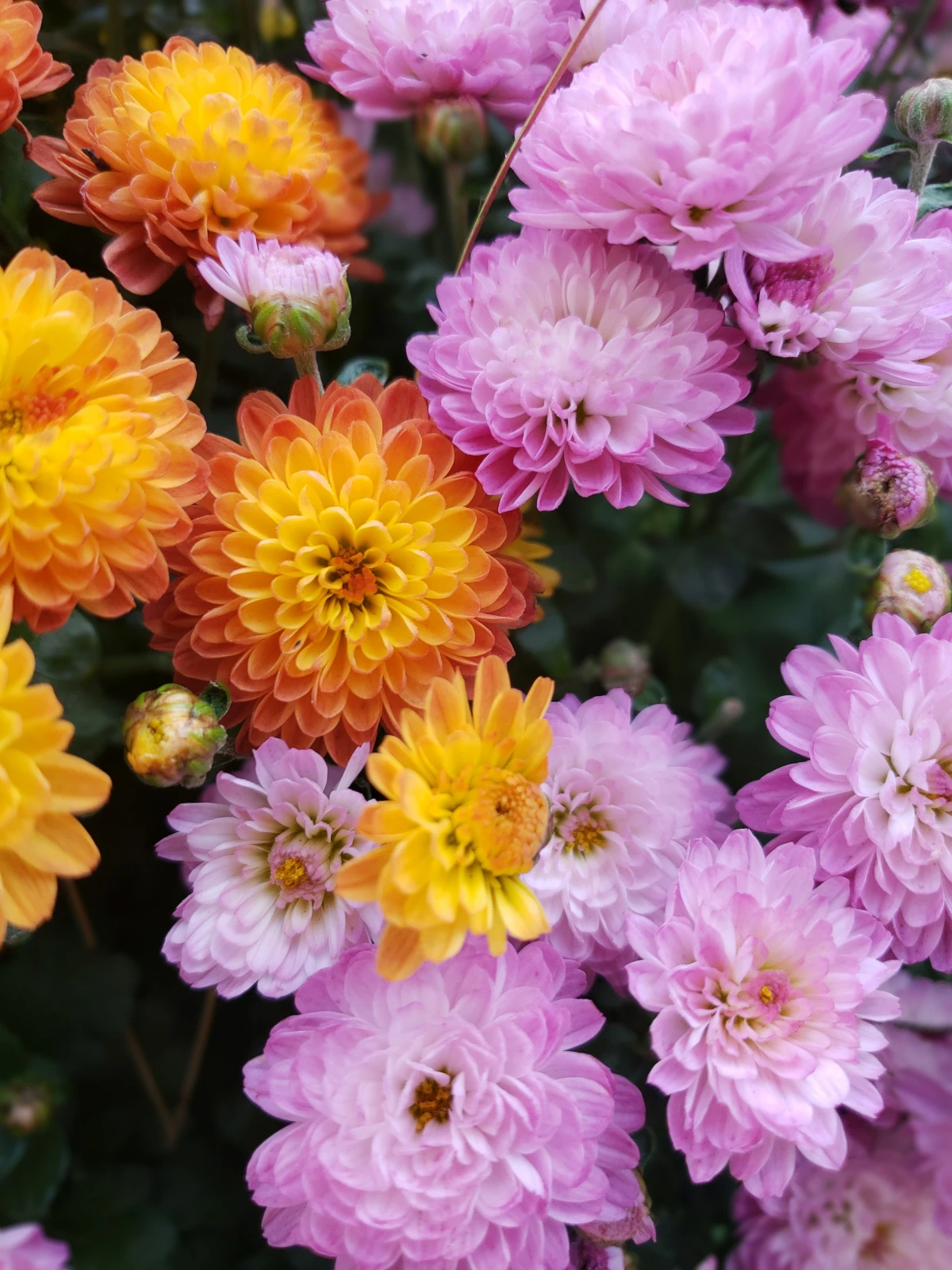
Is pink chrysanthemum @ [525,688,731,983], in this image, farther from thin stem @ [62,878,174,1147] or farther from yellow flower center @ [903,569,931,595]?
thin stem @ [62,878,174,1147]

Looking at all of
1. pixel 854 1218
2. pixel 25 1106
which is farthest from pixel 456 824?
pixel 854 1218

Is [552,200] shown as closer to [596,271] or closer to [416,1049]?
[596,271]

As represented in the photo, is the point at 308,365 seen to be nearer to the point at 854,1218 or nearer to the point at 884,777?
the point at 884,777

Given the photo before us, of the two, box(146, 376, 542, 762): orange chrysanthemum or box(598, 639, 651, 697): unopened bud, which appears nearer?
box(146, 376, 542, 762): orange chrysanthemum

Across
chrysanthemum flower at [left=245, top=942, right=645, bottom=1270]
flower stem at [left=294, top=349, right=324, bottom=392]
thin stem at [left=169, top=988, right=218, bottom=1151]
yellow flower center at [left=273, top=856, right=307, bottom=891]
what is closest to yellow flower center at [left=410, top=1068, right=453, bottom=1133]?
chrysanthemum flower at [left=245, top=942, right=645, bottom=1270]

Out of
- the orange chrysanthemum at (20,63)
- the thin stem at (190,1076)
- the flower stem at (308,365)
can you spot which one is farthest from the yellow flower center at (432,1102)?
the orange chrysanthemum at (20,63)

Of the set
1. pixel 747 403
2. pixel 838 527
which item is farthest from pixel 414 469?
pixel 838 527
